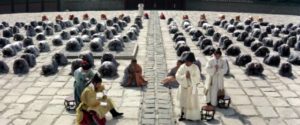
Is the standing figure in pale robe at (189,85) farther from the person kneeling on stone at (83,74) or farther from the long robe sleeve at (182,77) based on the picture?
the person kneeling on stone at (83,74)

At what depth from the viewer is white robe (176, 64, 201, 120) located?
1063 cm

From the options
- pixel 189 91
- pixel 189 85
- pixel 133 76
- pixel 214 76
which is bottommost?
pixel 133 76

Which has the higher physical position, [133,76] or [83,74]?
[83,74]

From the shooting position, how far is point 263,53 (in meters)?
19.3

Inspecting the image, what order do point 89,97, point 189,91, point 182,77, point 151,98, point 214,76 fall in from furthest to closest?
point 151,98, point 214,76, point 189,91, point 182,77, point 89,97

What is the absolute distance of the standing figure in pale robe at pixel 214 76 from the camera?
451 inches

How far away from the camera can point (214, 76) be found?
1153 cm

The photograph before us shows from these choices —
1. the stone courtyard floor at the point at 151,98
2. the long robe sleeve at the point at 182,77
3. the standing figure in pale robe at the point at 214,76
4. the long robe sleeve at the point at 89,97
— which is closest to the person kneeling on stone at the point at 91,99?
the long robe sleeve at the point at 89,97

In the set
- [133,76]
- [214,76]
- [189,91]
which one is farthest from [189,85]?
[133,76]

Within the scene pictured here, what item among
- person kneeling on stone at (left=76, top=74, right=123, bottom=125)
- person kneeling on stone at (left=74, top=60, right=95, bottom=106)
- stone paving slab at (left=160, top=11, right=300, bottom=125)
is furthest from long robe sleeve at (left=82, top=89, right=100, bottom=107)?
stone paving slab at (left=160, top=11, right=300, bottom=125)

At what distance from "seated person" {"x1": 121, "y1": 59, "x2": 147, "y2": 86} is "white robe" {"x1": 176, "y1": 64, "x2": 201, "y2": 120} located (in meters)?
3.42

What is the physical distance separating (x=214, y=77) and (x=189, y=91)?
119 cm

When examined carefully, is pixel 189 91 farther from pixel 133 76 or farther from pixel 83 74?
pixel 133 76

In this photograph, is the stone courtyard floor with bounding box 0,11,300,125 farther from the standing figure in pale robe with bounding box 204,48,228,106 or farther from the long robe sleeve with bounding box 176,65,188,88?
the long robe sleeve with bounding box 176,65,188,88
